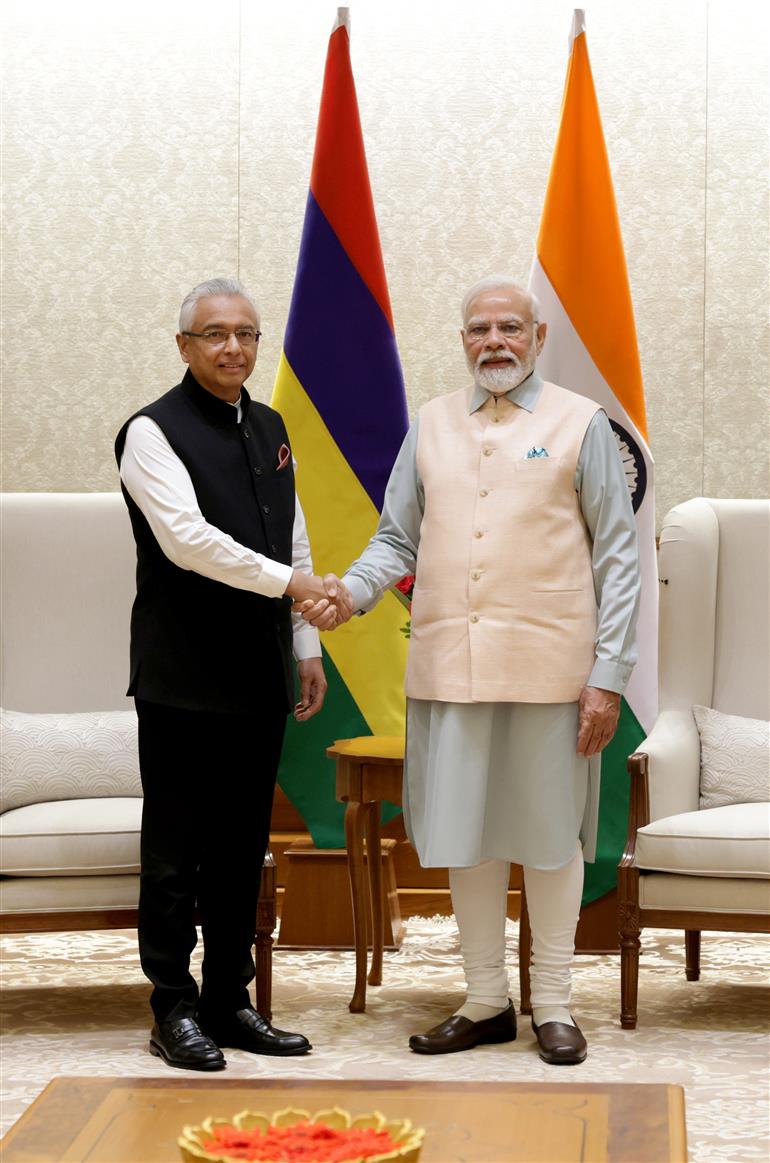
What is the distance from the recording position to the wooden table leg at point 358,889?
334 cm

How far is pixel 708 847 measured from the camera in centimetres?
312

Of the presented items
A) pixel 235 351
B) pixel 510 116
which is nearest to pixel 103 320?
pixel 510 116

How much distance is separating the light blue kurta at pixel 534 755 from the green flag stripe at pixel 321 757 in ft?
3.27

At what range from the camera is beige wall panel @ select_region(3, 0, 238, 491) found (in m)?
4.71

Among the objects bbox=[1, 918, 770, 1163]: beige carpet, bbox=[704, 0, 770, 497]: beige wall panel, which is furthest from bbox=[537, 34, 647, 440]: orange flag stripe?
bbox=[1, 918, 770, 1163]: beige carpet

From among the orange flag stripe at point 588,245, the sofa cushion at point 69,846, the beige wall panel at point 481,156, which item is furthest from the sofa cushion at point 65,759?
the orange flag stripe at point 588,245

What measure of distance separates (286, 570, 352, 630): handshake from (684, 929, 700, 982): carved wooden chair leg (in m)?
1.31

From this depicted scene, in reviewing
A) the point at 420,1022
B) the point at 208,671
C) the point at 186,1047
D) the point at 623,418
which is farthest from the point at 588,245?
the point at 186,1047

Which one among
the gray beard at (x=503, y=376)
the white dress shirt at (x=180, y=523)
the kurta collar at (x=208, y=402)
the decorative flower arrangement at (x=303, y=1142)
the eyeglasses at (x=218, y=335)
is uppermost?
the eyeglasses at (x=218, y=335)

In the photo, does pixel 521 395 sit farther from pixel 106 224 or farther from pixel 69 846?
pixel 106 224

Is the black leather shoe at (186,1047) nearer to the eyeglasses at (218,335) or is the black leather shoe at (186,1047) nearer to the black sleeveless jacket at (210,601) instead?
the black sleeveless jacket at (210,601)

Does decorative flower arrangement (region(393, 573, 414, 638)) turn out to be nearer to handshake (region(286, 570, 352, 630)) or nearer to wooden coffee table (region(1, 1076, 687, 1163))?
handshake (region(286, 570, 352, 630))

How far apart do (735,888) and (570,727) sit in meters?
0.55

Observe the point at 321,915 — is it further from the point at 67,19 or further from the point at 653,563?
the point at 67,19
